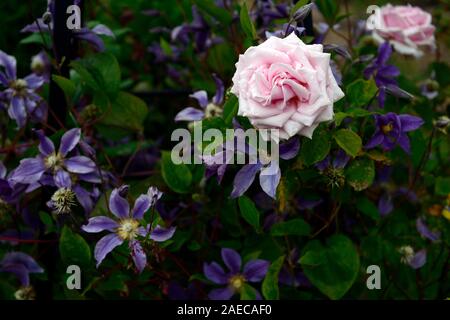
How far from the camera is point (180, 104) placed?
1.42 m

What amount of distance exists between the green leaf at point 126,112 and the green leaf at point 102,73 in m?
0.03

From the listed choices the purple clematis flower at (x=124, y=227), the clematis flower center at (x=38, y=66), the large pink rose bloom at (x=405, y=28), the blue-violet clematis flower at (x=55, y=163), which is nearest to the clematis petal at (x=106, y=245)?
the purple clematis flower at (x=124, y=227)

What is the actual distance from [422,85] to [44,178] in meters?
0.70

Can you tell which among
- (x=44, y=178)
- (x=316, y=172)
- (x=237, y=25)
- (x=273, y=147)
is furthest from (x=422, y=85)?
(x=44, y=178)

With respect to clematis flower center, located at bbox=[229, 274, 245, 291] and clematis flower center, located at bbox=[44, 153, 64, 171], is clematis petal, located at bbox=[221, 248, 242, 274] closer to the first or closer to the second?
clematis flower center, located at bbox=[229, 274, 245, 291]

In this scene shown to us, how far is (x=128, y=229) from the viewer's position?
0.81 m

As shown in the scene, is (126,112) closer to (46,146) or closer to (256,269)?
(46,146)

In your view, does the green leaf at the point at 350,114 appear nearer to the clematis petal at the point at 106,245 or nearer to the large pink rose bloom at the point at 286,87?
the large pink rose bloom at the point at 286,87

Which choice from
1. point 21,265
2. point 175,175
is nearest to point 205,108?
point 175,175

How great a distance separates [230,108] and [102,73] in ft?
0.86

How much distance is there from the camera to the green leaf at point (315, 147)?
750 millimetres

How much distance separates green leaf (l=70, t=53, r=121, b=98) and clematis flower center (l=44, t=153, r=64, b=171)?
0.12 metres

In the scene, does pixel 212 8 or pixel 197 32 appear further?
pixel 197 32
